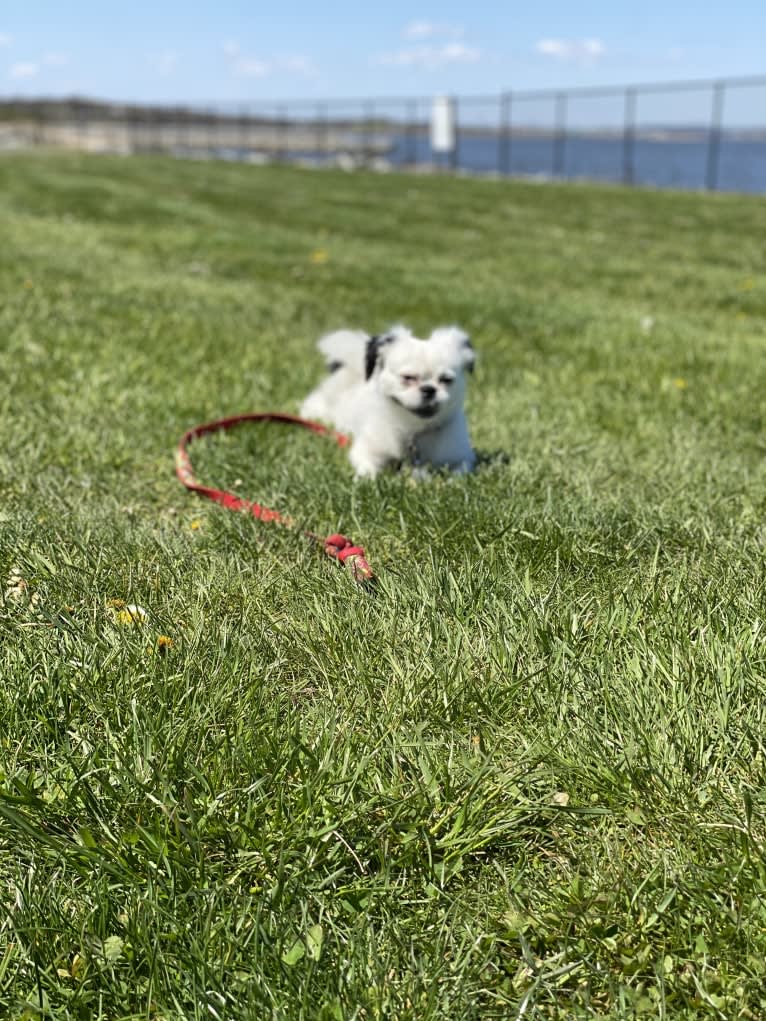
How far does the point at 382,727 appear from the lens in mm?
2240

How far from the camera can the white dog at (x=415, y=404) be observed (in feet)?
13.6

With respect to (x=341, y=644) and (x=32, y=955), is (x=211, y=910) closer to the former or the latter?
(x=32, y=955)

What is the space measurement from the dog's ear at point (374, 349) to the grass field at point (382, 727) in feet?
1.54

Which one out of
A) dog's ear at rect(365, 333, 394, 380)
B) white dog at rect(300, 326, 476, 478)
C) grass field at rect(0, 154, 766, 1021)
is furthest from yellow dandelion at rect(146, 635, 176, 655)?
dog's ear at rect(365, 333, 394, 380)

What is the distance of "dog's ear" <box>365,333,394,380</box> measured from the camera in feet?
14.4

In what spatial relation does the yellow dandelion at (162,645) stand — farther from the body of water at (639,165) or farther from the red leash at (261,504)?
the body of water at (639,165)

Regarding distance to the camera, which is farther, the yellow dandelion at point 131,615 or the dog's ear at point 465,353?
the dog's ear at point 465,353

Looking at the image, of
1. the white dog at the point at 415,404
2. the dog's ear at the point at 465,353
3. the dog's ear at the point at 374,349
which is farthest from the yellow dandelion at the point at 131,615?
the dog's ear at the point at 465,353

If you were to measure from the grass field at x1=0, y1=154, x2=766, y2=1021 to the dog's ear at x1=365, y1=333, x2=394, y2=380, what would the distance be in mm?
470

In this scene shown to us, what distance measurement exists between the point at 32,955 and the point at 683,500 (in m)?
2.97

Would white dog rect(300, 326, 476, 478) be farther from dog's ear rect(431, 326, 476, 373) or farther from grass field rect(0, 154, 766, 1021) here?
grass field rect(0, 154, 766, 1021)

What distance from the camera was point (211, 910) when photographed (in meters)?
1.75

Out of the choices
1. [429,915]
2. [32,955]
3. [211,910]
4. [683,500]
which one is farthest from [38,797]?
[683,500]

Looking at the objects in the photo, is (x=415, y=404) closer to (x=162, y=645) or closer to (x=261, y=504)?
(x=261, y=504)
